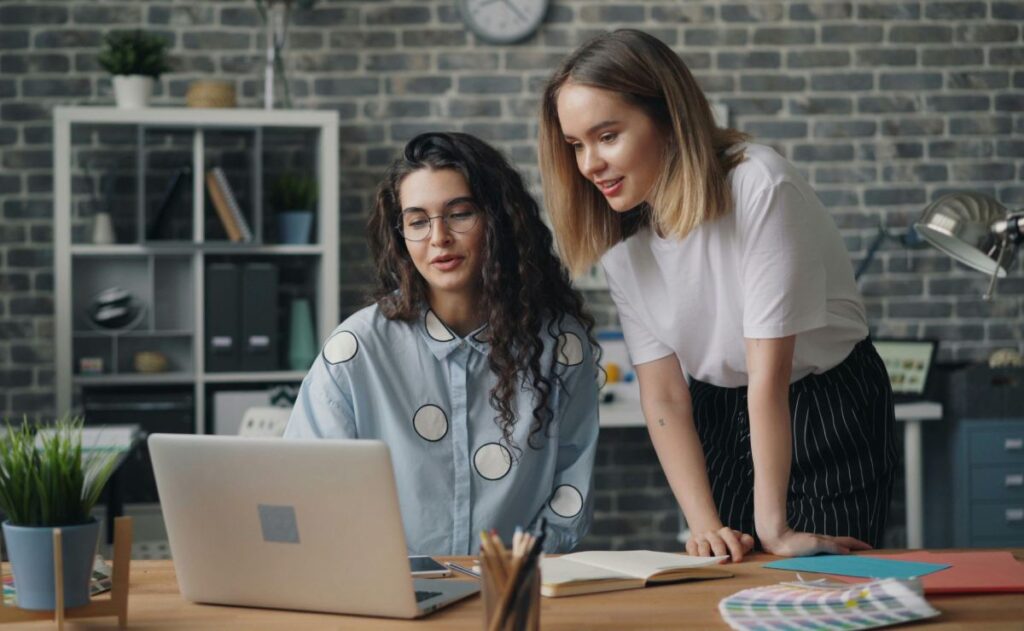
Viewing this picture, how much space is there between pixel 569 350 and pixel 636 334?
0.39 feet

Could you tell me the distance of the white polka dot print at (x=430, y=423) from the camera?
6.43ft

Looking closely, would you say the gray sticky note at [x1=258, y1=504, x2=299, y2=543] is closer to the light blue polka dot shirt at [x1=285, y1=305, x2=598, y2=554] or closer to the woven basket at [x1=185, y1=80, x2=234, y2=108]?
the light blue polka dot shirt at [x1=285, y1=305, x2=598, y2=554]

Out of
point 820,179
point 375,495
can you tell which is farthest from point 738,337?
point 820,179

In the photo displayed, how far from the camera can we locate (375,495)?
4.57 feet

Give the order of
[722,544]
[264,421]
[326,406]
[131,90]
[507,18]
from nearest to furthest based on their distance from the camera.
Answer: [722,544]
[326,406]
[264,421]
[131,90]
[507,18]

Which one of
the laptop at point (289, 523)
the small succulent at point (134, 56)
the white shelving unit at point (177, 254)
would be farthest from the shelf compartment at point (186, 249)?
the laptop at point (289, 523)

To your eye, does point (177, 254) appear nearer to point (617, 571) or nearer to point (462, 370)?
point (462, 370)

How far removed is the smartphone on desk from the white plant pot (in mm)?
2847

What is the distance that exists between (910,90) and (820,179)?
0.48 meters

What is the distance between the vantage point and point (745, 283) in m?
1.86

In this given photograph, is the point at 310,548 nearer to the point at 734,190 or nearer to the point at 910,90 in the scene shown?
the point at 734,190

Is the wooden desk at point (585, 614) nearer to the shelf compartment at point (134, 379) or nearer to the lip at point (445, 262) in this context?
the lip at point (445, 262)

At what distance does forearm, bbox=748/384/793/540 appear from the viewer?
185 cm

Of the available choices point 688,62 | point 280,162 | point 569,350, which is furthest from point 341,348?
point 688,62
